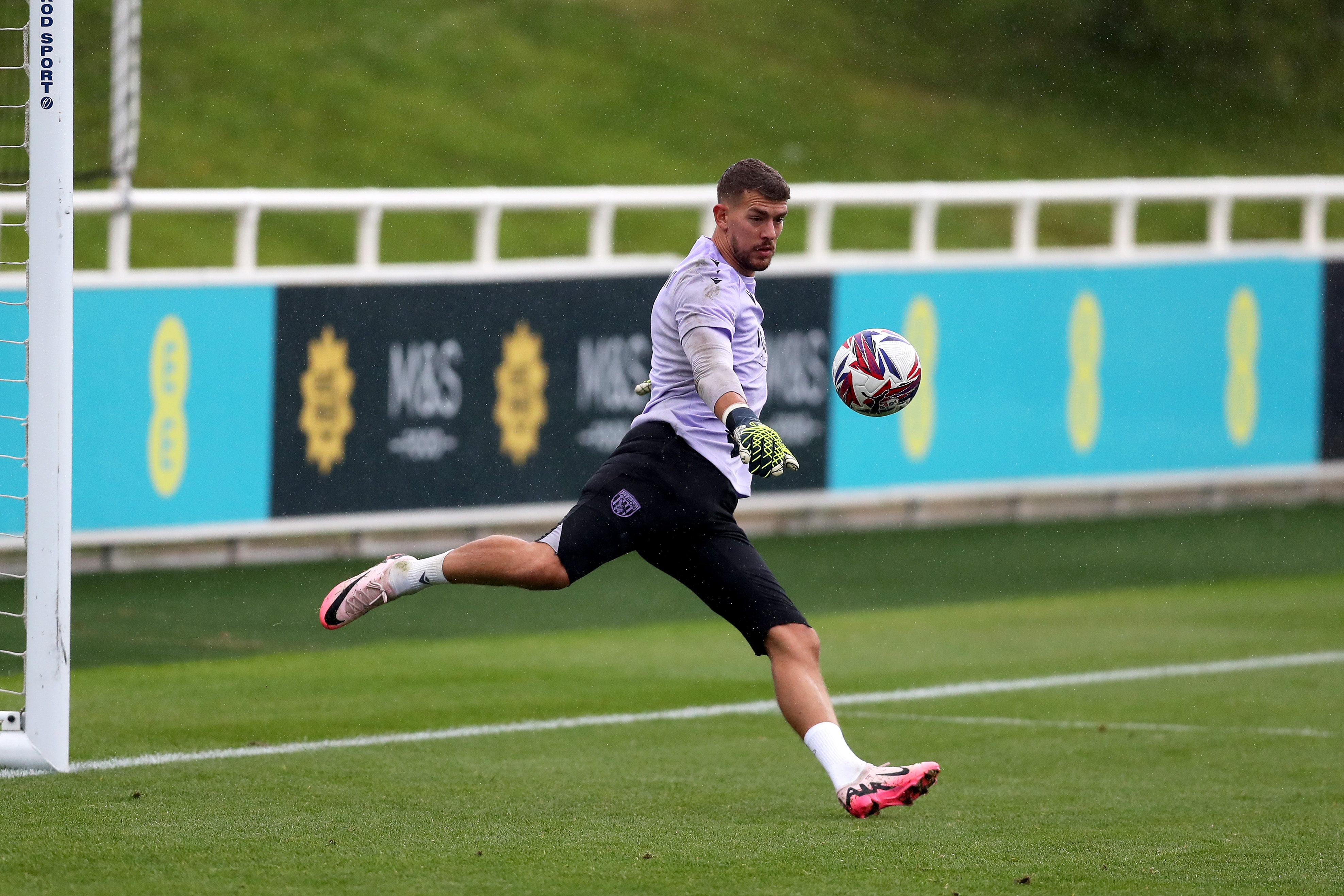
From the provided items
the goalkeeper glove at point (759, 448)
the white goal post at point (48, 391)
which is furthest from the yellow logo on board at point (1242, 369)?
the white goal post at point (48, 391)

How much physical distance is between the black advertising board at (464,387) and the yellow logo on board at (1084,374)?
7.50 feet

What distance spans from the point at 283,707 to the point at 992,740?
2.95 metres

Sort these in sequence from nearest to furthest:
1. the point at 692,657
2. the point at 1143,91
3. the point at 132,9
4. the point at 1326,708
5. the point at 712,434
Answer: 1. the point at 712,434
2. the point at 1326,708
3. the point at 692,657
4. the point at 132,9
5. the point at 1143,91

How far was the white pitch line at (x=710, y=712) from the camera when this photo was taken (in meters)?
8.35

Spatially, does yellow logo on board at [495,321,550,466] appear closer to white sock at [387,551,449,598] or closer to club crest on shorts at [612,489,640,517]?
white sock at [387,551,449,598]

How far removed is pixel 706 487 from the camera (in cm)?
743

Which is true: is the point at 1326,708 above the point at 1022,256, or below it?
below

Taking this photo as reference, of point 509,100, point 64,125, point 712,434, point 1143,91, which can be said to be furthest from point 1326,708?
point 1143,91

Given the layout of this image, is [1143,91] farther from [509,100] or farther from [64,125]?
[64,125]

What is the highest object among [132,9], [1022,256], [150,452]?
[132,9]

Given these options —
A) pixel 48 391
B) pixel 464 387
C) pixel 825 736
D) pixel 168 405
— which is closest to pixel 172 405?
pixel 168 405

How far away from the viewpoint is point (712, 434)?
24.6ft

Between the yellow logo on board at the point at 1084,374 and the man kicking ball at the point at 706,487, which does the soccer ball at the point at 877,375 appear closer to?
the man kicking ball at the point at 706,487

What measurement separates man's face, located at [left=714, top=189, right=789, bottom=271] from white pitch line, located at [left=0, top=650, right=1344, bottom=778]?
2600 millimetres
